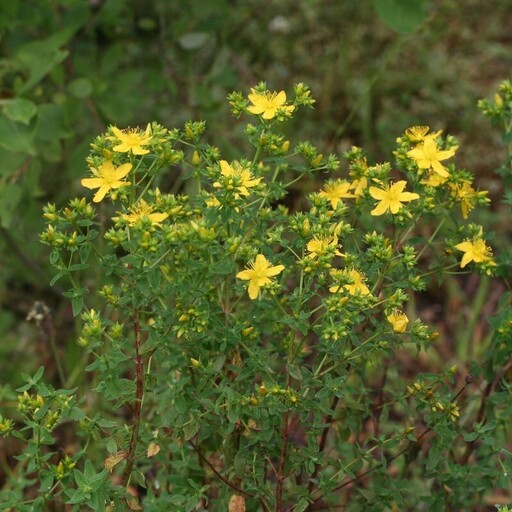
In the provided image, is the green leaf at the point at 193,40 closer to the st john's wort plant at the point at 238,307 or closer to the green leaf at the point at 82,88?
the green leaf at the point at 82,88

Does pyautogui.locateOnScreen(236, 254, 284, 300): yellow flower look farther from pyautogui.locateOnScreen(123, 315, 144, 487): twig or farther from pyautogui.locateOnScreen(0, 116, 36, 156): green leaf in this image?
pyautogui.locateOnScreen(0, 116, 36, 156): green leaf

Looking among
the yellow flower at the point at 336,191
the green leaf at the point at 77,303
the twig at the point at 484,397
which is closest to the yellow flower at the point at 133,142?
the green leaf at the point at 77,303

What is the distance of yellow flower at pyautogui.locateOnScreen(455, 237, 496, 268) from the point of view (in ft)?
5.85

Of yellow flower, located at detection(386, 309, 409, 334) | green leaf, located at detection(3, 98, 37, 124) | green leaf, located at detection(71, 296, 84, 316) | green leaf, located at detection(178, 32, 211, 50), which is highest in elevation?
green leaf, located at detection(71, 296, 84, 316)

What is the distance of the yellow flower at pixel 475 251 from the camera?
1782 millimetres

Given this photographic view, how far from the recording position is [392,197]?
68.6 inches

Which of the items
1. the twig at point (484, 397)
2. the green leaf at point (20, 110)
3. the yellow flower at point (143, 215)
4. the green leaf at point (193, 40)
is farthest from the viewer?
the green leaf at point (193, 40)

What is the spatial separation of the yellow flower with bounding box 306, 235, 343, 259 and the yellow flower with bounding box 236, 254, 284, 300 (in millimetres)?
67

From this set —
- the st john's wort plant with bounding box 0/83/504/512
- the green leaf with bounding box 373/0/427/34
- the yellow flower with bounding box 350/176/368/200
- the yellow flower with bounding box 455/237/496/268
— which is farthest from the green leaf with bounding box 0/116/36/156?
the yellow flower with bounding box 455/237/496/268

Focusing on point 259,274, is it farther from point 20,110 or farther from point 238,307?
point 20,110

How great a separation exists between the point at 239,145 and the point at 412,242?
2.20 meters

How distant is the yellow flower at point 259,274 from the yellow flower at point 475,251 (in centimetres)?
40

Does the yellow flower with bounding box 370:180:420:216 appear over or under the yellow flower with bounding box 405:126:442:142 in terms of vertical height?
under

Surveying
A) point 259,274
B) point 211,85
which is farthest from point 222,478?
point 211,85
